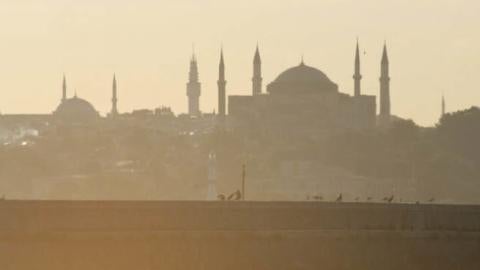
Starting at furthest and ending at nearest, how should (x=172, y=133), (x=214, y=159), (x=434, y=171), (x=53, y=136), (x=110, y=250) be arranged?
(x=172, y=133), (x=53, y=136), (x=214, y=159), (x=434, y=171), (x=110, y=250)

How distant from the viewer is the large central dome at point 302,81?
601 ft

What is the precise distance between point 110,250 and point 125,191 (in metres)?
83.5

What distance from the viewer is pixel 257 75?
7761 inches

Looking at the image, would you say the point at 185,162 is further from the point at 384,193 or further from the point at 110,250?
the point at 110,250

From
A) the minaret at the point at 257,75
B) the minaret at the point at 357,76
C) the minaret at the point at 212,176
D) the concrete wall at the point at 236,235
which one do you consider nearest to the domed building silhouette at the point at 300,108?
the minaret at the point at 357,76

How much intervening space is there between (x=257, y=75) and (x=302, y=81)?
1391cm

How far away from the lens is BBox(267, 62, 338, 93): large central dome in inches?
7215

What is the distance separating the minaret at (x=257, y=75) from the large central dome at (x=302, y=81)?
763cm

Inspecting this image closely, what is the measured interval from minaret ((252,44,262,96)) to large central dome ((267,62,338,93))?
7.63 metres

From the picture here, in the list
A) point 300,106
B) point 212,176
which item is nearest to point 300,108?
point 300,106

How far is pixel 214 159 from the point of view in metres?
150

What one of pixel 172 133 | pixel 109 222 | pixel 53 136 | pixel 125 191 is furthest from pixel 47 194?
pixel 109 222

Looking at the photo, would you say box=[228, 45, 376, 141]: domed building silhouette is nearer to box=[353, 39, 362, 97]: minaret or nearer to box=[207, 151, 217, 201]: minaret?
box=[353, 39, 362, 97]: minaret

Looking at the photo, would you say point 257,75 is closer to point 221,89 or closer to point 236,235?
point 221,89
